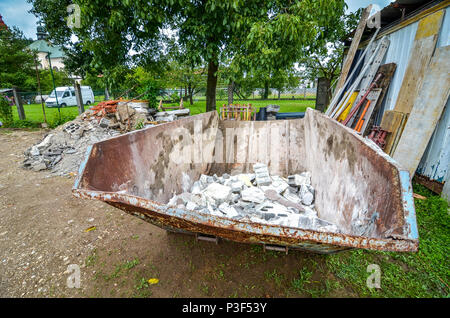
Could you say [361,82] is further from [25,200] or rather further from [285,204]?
[25,200]

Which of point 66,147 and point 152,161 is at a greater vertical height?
point 152,161

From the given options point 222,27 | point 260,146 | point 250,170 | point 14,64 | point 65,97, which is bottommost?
point 250,170

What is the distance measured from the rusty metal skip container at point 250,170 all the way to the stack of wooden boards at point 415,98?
1.47 meters

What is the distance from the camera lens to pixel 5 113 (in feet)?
24.9

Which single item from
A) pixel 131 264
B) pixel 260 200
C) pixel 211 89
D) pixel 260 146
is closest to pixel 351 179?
pixel 260 200

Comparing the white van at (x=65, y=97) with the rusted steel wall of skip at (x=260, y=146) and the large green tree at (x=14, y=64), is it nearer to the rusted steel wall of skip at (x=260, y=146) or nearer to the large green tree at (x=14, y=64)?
the large green tree at (x=14, y=64)

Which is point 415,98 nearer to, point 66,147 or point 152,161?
point 152,161

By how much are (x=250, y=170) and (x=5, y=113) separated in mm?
9602

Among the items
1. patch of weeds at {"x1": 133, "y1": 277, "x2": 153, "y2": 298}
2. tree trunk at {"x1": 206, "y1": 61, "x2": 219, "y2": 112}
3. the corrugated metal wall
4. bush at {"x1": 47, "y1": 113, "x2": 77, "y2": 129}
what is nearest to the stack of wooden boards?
the corrugated metal wall

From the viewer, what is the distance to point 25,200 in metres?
3.20

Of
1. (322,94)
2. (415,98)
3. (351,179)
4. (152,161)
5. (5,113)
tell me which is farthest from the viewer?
(322,94)

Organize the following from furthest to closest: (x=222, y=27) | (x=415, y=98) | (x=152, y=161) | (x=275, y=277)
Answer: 1. (x=222, y=27)
2. (x=415, y=98)
3. (x=152, y=161)
4. (x=275, y=277)

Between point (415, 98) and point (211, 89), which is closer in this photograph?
point (415, 98)
